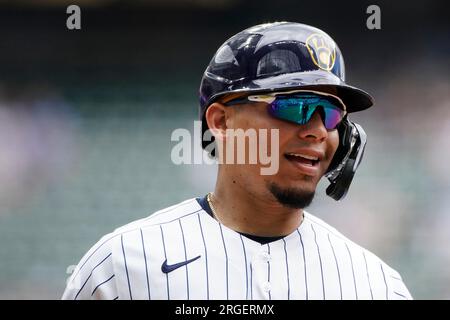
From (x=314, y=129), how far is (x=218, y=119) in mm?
320

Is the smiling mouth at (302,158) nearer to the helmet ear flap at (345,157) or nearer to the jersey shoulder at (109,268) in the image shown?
the helmet ear flap at (345,157)

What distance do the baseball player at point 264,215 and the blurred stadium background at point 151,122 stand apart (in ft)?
12.0

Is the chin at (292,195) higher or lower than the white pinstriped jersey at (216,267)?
higher

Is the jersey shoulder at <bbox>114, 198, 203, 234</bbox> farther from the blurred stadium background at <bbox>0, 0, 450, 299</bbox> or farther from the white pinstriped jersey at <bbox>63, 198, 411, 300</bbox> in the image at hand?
the blurred stadium background at <bbox>0, 0, 450, 299</bbox>

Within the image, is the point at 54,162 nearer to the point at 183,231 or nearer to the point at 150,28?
the point at 150,28

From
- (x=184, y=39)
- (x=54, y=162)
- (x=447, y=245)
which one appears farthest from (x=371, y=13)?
(x=54, y=162)

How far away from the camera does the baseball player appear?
7.00 ft

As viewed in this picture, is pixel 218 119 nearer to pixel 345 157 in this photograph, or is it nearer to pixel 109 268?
pixel 345 157

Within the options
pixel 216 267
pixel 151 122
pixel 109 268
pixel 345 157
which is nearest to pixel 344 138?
pixel 345 157

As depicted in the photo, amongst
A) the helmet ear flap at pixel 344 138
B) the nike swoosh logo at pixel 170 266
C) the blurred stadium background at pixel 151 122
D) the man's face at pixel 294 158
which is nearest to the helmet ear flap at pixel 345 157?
the helmet ear flap at pixel 344 138

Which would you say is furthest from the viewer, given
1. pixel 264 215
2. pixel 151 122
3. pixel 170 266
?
pixel 151 122

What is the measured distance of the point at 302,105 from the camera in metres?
2.16

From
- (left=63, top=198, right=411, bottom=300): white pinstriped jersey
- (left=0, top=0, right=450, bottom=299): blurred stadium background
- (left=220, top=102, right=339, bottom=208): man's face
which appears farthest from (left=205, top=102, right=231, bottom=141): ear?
(left=0, top=0, right=450, bottom=299): blurred stadium background

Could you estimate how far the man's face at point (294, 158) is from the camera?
2.13 metres
